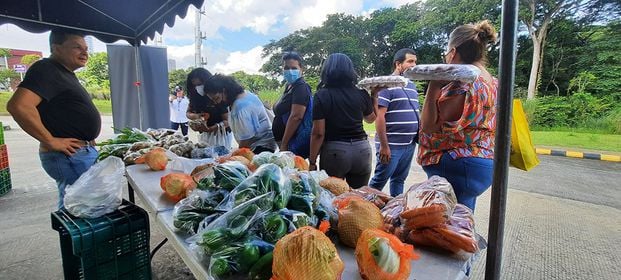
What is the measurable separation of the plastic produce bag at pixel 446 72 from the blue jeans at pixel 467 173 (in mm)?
617

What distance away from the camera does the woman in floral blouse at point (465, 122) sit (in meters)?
1.49

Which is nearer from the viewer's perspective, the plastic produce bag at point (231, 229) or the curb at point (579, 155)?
the plastic produce bag at point (231, 229)

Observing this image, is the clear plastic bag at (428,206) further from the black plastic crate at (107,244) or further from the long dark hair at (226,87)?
the long dark hair at (226,87)

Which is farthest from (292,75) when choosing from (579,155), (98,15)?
(579,155)

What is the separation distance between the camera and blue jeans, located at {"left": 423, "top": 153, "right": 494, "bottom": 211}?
Result: 1.58 m

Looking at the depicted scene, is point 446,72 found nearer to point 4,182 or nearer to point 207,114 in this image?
point 207,114

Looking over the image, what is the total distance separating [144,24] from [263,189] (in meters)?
Result: 4.13

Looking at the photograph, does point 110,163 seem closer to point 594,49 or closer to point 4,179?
point 4,179

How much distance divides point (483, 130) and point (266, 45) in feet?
114

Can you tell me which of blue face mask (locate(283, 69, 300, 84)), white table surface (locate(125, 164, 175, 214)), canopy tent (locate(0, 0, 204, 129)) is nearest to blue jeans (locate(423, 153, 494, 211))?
white table surface (locate(125, 164, 175, 214))

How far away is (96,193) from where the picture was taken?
154 cm

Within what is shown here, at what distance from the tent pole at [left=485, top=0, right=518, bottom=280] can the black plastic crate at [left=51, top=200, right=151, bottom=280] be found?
158 cm

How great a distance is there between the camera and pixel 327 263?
Answer: 771 mm

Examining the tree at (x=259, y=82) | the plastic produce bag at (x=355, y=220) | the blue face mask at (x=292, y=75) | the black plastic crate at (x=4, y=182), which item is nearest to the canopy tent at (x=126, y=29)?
the blue face mask at (x=292, y=75)
